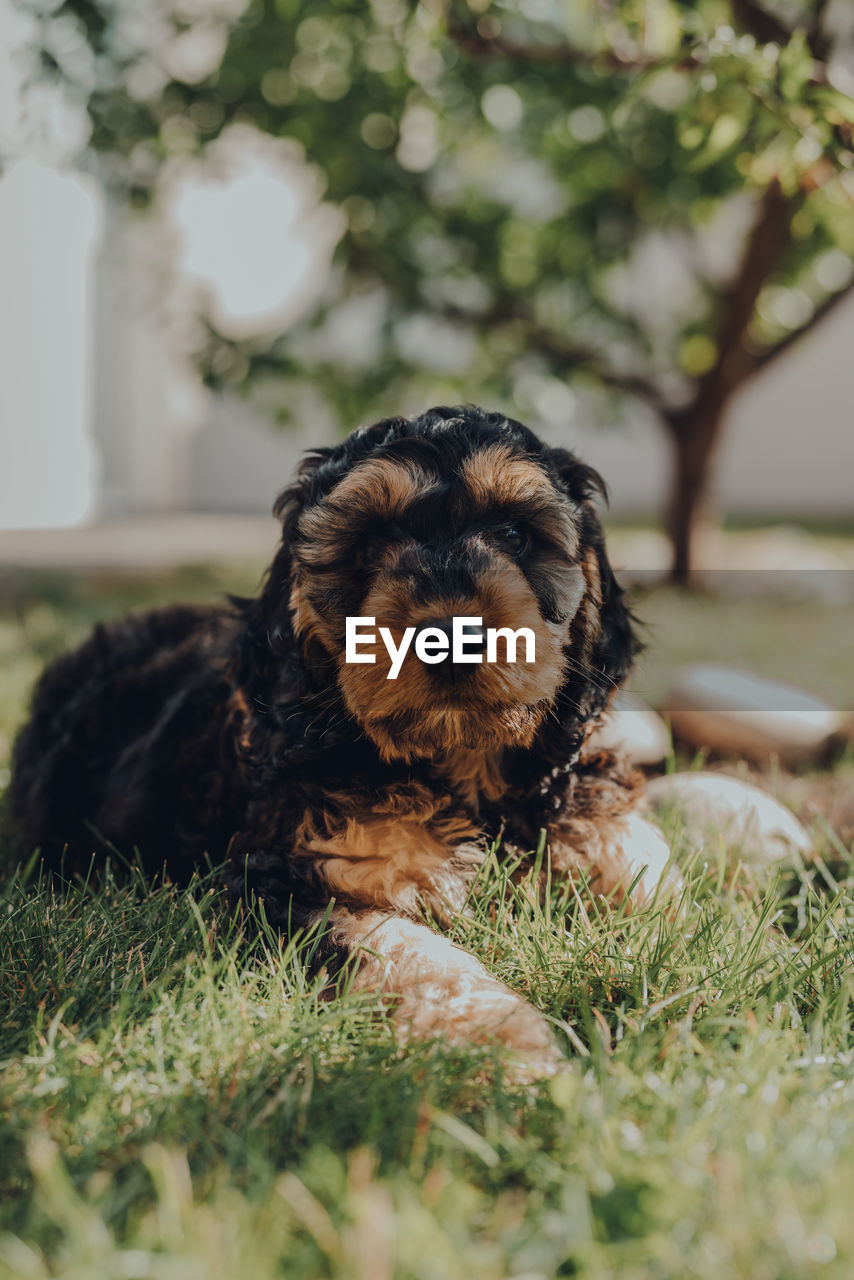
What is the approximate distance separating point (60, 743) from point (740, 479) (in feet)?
66.1

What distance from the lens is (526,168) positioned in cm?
949

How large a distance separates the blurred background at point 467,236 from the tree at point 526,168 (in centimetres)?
3

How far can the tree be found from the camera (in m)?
3.62

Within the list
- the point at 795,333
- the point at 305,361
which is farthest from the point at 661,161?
the point at 305,361

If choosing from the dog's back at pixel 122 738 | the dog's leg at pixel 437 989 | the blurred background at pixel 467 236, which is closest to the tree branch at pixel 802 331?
the blurred background at pixel 467 236

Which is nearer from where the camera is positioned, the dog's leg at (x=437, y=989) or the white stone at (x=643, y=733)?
the dog's leg at (x=437, y=989)

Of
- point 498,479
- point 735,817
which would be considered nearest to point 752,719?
point 735,817

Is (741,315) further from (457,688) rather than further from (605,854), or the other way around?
(457,688)

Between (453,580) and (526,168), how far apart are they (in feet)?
28.3

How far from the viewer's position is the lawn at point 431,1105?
3.97 ft

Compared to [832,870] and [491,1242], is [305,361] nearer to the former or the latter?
[832,870]

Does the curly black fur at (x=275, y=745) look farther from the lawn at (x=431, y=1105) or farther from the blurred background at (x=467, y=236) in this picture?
the blurred background at (x=467, y=236)

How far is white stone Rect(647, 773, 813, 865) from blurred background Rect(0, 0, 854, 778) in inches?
45.8

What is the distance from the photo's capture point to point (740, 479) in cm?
2122
